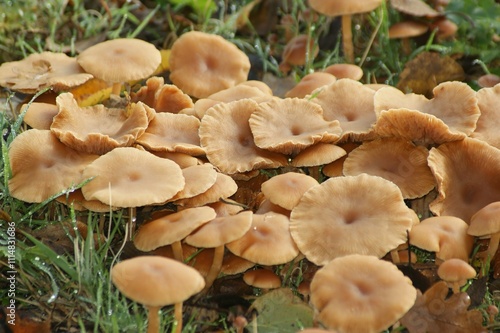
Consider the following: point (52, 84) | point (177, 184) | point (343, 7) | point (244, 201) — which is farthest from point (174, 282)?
point (343, 7)

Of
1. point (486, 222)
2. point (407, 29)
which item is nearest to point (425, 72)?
point (407, 29)

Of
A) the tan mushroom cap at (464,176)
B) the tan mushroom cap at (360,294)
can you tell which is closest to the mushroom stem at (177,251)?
the tan mushroom cap at (360,294)

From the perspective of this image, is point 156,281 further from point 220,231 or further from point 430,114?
point 430,114

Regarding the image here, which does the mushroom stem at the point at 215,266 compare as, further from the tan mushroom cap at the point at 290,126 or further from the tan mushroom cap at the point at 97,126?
the tan mushroom cap at the point at 97,126

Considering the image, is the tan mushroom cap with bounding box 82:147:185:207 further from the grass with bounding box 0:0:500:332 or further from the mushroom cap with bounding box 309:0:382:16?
the mushroom cap with bounding box 309:0:382:16

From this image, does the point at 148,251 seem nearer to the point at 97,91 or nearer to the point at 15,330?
the point at 15,330

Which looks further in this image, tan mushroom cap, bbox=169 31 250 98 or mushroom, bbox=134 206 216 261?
tan mushroom cap, bbox=169 31 250 98

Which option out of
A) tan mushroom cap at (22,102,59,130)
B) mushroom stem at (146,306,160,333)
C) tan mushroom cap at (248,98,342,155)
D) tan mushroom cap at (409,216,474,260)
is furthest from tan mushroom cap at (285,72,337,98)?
mushroom stem at (146,306,160,333)
